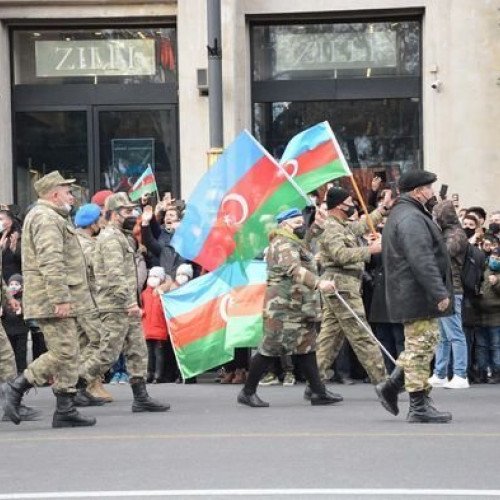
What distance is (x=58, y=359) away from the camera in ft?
39.0

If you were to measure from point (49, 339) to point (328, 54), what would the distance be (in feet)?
36.9

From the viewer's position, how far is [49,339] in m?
11.9

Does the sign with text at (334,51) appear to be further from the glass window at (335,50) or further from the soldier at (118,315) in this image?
the soldier at (118,315)

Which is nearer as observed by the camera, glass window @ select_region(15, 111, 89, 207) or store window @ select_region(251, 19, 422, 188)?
store window @ select_region(251, 19, 422, 188)

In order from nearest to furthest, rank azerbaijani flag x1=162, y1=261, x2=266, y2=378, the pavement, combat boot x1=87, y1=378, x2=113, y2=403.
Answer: the pavement → combat boot x1=87, y1=378, x2=113, y2=403 → azerbaijani flag x1=162, y1=261, x2=266, y2=378

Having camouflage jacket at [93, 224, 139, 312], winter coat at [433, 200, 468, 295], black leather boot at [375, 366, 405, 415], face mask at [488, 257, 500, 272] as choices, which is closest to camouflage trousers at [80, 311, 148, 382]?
camouflage jacket at [93, 224, 139, 312]

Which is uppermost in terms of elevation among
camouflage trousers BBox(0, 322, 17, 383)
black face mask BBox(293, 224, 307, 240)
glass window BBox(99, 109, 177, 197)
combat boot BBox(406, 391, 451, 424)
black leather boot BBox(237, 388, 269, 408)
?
glass window BBox(99, 109, 177, 197)

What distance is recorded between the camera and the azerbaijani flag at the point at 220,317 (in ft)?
50.7

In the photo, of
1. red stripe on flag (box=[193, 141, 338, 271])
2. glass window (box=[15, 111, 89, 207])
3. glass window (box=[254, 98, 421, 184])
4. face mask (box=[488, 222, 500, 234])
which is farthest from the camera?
glass window (box=[15, 111, 89, 207])

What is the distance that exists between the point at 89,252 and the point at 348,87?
30.1 feet

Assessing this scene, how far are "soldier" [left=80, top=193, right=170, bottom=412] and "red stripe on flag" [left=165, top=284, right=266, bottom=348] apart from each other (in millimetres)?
2014

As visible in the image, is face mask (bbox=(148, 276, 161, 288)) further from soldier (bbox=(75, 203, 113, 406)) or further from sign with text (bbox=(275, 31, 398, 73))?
sign with text (bbox=(275, 31, 398, 73))

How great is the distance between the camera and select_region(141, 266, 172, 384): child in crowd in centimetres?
1645

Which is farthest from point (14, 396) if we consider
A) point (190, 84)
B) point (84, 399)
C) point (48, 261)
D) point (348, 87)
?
point (348, 87)
